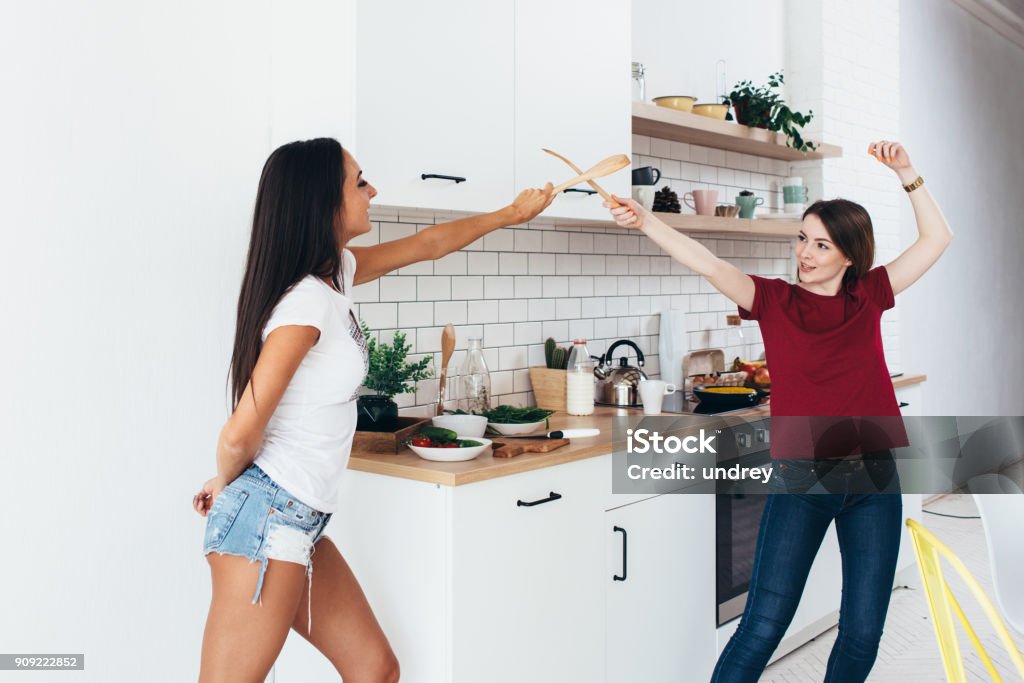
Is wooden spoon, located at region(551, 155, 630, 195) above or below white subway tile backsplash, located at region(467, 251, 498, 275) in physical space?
above

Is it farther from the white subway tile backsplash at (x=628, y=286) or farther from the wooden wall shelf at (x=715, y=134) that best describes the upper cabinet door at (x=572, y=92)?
the white subway tile backsplash at (x=628, y=286)

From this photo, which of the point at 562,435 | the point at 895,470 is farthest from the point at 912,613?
the point at 562,435

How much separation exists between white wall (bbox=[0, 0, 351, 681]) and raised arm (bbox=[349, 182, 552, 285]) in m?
0.35

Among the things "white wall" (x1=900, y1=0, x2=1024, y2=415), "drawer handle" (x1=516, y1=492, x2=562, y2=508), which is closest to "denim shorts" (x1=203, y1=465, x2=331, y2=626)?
"drawer handle" (x1=516, y1=492, x2=562, y2=508)

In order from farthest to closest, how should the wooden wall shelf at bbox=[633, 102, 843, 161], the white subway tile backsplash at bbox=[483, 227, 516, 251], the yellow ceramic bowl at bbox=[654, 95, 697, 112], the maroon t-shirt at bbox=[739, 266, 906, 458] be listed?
1. the yellow ceramic bowl at bbox=[654, 95, 697, 112]
2. the wooden wall shelf at bbox=[633, 102, 843, 161]
3. the white subway tile backsplash at bbox=[483, 227, 516, 251]
4. the maroon t-shirt at bbox=[739, 266, 906, 458]

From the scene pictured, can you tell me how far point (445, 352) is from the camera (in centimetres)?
298

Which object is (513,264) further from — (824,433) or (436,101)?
(824,433)

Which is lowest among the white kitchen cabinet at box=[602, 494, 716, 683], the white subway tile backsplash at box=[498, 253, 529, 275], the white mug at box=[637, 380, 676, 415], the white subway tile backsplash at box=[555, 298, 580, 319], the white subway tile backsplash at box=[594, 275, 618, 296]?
the white kitchen cabinet at box=[602, 494, 716, 683]

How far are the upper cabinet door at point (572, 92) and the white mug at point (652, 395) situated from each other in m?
0.62

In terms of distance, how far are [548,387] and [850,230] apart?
127cm

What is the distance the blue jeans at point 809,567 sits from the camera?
8.43ft

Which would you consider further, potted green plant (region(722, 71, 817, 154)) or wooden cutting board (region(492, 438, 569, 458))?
potted green plant (region(722, 71, 817, 154))

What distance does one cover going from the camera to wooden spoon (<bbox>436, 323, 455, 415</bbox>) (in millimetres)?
2965

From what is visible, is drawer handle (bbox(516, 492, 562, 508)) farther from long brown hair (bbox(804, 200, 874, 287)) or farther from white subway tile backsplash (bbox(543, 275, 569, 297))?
white subway tile backsplash (bbox(543, 275, 569, 297))
